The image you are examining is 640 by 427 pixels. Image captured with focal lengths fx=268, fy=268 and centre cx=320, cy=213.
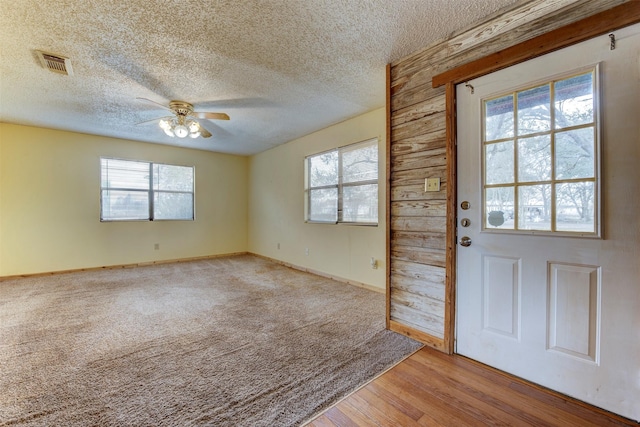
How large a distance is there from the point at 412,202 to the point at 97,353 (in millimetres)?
2691

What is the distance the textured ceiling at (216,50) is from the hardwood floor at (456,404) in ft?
7.84

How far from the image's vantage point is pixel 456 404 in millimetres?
1496

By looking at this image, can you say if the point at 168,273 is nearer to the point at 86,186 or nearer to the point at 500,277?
the point at 86,186

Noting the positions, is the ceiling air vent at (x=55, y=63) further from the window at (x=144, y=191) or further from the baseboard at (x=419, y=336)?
the baseboard at (x=419, y=336)

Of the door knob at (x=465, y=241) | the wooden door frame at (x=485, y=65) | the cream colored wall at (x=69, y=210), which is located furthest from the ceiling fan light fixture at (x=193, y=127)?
the door knob at (x=465, y=241)

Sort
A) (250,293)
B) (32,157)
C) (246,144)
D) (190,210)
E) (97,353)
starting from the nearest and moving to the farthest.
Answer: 1. (97,353)
2. (250,293)
3. (32,157)
4. (246,144)
5. (190,210)

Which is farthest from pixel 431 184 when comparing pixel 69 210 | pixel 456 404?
pixel 69 210

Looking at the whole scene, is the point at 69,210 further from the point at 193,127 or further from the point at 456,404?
the point at 456,404

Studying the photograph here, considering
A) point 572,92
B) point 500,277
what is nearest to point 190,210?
point 500,277

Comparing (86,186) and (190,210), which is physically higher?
(86,186)

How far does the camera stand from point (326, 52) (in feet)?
7.45

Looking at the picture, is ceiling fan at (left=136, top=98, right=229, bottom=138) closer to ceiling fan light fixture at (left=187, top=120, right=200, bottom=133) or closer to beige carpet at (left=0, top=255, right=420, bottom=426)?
ceiling fan light fixture at (left=187, top=120, right=200, bottom=133)

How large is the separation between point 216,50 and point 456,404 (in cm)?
300

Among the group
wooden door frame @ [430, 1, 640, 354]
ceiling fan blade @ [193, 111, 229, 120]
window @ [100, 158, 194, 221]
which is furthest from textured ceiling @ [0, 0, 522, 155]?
window @ [100, 158, 194, 221]
